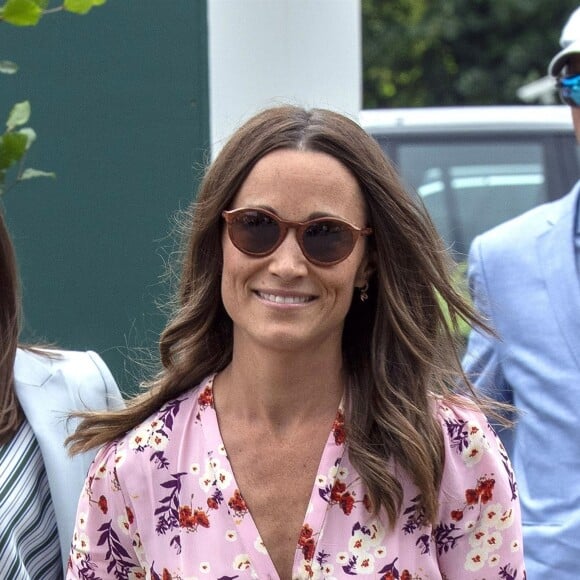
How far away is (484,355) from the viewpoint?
10.7ft

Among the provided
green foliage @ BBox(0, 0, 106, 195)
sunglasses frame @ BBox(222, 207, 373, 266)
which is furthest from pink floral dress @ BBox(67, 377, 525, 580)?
Result: green foliage @ BBox(0, 0, 106, 195)

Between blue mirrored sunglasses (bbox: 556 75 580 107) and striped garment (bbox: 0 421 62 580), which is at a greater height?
blue mirrored sunglasses (bbox: 556 75 580 107)

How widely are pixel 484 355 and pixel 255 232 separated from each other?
3.72 feet

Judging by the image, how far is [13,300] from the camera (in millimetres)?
2881

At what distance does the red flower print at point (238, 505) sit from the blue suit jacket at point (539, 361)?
3.07ft

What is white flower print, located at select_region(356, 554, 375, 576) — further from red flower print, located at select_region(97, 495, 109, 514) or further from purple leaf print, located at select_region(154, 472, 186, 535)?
red flower print, located at select_region(97, 495, 109, 514)

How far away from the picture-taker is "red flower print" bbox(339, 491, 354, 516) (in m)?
2.32

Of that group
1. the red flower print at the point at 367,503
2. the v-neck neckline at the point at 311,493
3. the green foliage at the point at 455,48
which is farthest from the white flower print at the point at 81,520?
the green foliage at the point at 455,48

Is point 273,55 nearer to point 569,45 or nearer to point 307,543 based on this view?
point 569,45

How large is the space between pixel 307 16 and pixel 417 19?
15.6 meters

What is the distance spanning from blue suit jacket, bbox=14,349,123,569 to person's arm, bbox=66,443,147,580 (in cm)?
33

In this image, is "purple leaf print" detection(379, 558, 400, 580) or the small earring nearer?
"purple leaf print" detection(379, 558, 400, 580)

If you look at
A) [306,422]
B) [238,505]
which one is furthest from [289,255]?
[238,505]

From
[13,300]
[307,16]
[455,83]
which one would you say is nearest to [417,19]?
[455,83]
